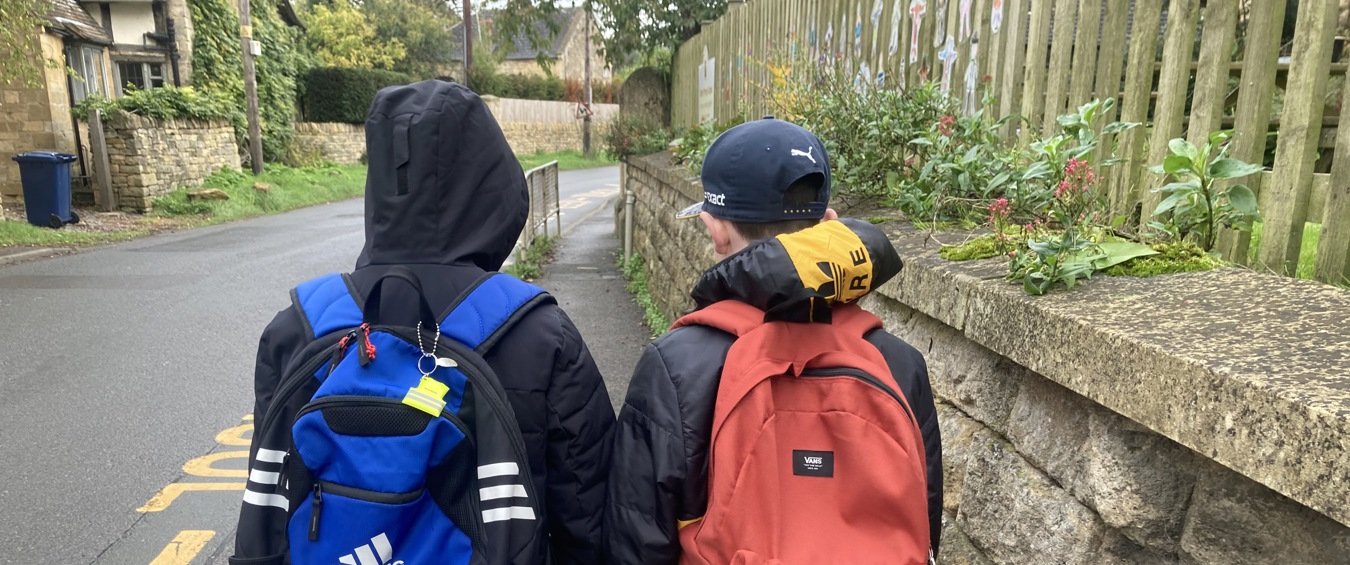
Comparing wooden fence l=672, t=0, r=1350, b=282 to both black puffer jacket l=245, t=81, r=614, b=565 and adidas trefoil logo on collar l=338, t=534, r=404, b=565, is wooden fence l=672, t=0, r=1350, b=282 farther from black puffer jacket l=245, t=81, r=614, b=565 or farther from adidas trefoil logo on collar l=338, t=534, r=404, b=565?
adidas trefoil logo on collar l=338, t=534, r=404, b=565

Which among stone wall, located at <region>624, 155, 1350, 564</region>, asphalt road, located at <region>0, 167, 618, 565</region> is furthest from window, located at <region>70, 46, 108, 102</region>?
stone wall, located at <region>624, 155, 1350, 564</region>

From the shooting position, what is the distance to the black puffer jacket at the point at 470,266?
161 cm

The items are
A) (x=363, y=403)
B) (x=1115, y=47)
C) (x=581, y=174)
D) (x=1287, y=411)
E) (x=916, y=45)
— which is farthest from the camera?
(x=581, y=174)

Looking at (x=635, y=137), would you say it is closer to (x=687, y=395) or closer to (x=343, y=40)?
(x=687, y=395)

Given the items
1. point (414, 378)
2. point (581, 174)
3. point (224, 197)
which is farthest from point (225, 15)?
point (414, 378)

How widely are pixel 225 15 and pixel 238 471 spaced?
817 inches

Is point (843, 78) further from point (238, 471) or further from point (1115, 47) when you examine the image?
point (238, 471)

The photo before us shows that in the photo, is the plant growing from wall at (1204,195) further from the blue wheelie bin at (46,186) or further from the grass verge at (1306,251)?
the blue wheelie bin at (46,186)

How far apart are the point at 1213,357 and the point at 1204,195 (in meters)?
0.81

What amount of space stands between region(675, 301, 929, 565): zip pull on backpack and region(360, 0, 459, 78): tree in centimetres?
3778

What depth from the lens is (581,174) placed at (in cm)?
2930

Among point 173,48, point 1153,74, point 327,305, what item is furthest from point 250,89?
point 1153,74

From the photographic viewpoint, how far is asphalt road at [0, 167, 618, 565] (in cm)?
361

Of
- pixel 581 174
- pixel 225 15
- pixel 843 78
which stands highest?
pixel 225 15
